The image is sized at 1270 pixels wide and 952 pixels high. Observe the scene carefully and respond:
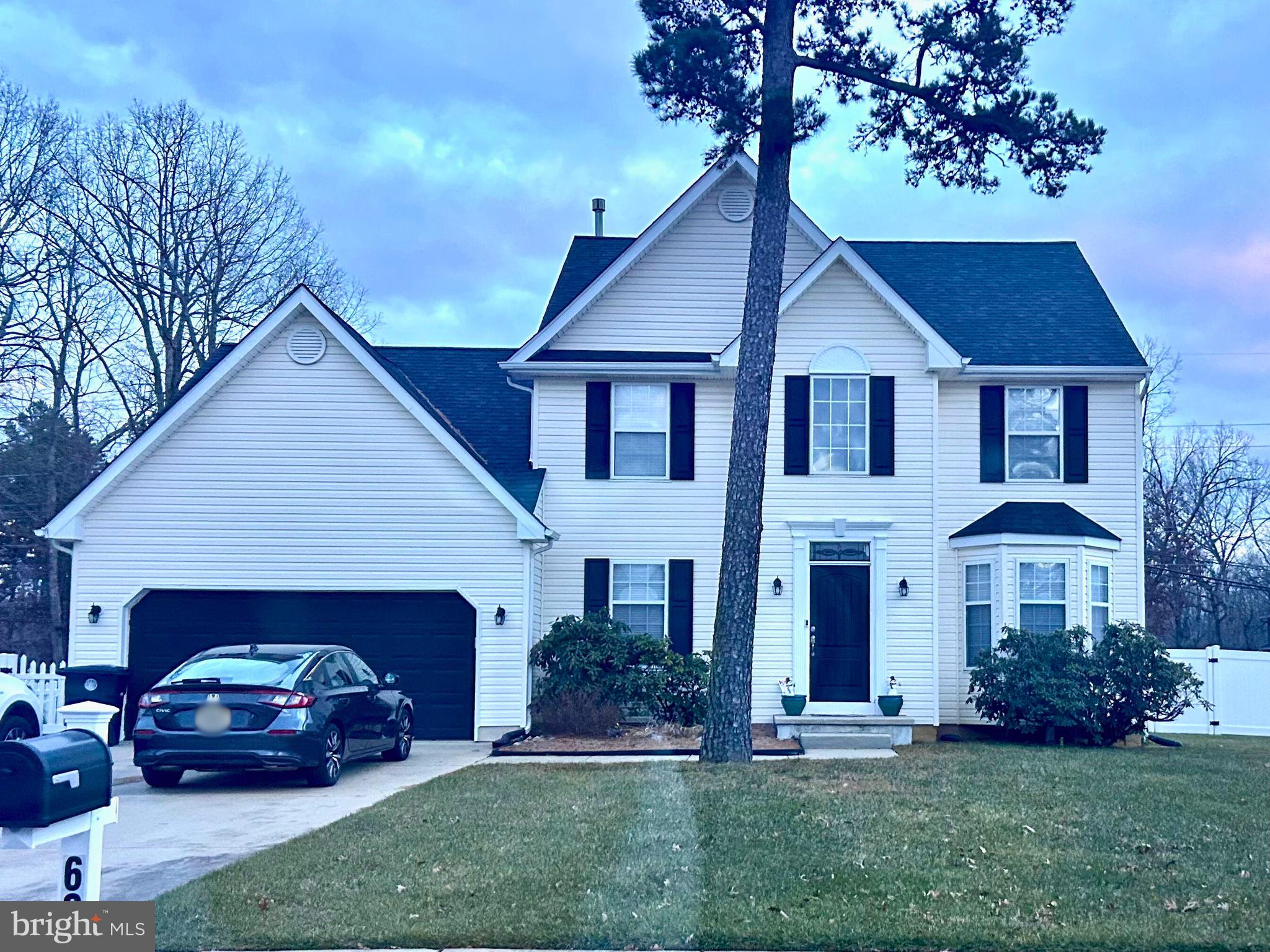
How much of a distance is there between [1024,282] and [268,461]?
12969mm

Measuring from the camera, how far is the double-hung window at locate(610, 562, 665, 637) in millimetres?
19359

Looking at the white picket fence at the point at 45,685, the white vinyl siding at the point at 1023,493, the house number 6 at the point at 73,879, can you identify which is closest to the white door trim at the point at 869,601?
the white vinyl siding at the point at 1023,493

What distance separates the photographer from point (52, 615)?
1298 inches

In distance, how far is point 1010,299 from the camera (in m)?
21.5

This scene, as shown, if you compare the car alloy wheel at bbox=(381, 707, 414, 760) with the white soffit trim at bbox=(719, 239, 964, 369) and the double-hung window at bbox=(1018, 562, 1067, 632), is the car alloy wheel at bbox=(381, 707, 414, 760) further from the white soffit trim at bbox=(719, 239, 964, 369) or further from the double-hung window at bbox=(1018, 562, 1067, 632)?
the double-hung window at bbox=(1018, 562, 1067, 632)

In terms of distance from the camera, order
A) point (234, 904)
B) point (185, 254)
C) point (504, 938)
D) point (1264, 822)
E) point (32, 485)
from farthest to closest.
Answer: point (185, 254), point (32, 485), point (1264, 822), point (234, 904), point (504, 938)

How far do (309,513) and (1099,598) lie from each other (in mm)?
11624

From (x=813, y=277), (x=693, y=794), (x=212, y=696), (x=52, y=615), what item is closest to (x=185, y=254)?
(x=52, y=615)

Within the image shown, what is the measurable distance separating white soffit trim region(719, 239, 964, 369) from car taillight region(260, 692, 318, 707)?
28.8 ft

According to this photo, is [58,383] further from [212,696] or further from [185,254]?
[212,696]

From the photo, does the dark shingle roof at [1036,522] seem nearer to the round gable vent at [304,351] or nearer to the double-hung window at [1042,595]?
the double-hung window at [1042,595]

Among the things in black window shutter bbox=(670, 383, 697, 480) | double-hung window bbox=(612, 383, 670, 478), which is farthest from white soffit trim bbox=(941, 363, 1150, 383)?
double-hung window bbox=(612, 383, 670, 478)

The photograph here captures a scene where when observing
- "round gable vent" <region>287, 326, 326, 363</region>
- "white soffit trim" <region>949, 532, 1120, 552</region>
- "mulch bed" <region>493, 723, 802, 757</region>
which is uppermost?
"round gable vent" <region>287, 326, 326, 363</region>

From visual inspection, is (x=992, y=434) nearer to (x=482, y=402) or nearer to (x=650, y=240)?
(x=650, y=240)
